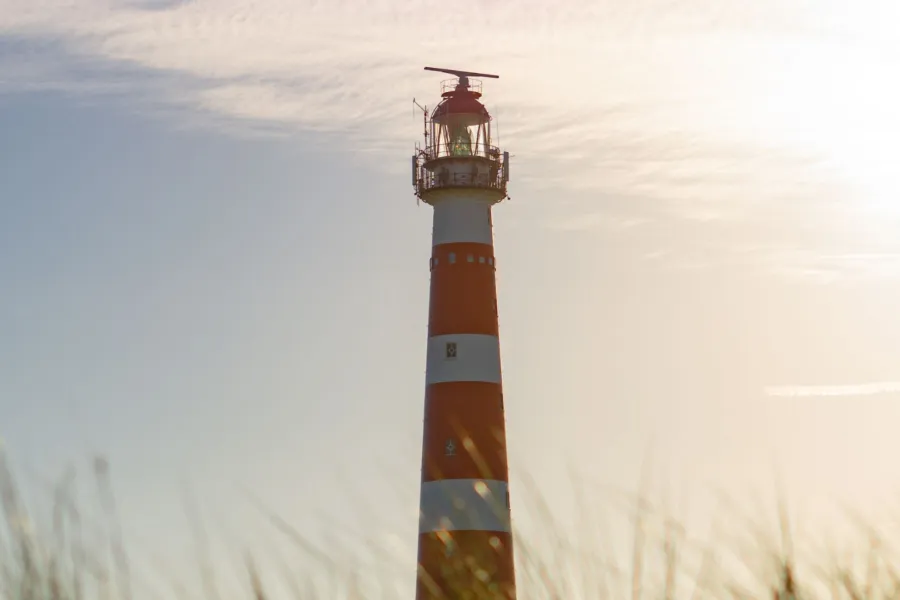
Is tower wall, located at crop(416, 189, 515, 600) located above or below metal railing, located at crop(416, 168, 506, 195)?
below

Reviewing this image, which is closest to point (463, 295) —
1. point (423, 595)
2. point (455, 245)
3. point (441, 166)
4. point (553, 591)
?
point (455, 245)

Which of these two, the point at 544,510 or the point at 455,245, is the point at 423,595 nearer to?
the point at 455,245

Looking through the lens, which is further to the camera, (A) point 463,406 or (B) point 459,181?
(B) point 459,181

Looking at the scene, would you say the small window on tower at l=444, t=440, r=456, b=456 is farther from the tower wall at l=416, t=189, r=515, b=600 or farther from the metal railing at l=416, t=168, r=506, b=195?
the metal railing at l=416, t=168, r=506, b=195

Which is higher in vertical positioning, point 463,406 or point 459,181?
point 459,181

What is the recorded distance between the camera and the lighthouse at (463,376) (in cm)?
2908

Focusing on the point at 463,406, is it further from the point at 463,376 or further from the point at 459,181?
the point at 459,181

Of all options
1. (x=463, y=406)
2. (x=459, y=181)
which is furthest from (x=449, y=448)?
(x=459, y=181)

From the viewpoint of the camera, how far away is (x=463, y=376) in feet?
97.8

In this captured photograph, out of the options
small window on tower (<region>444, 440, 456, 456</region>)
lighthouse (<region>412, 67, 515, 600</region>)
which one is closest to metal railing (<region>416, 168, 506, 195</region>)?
lighthouse (<region>412, 67, 515, 600</region>)

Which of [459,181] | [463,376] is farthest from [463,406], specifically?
[459,181]

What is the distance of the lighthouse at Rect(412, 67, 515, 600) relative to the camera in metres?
29.1

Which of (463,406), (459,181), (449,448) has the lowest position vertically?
(449,448)

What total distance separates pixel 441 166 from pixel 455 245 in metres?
2.01
